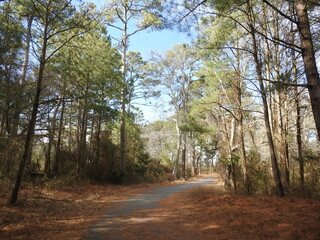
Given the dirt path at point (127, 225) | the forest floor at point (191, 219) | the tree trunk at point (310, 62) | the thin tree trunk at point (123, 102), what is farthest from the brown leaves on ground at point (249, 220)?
the thin tree trunk at point (123, 102)

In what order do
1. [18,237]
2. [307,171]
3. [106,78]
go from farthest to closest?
[106,78], [307,171], [18,237]

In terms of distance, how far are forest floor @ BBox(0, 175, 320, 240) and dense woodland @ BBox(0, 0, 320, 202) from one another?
4.25ft

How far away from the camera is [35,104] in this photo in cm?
699

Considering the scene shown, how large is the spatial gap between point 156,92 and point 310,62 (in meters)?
15.1

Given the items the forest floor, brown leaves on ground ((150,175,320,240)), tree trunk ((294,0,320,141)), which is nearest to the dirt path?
the forest floor

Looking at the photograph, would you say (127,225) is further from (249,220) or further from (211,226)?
(249,220)

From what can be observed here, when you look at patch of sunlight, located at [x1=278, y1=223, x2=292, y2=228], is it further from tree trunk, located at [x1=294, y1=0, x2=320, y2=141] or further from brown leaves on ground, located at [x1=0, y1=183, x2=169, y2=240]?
brown leaves on ground, located at [x1=0, y1=183, x2=169, y2=240]

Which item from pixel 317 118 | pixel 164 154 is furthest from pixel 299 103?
pixel 164 154

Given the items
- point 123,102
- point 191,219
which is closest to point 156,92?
point 123,102

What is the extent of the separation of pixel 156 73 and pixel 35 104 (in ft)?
49.4

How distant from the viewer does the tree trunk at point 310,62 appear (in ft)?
12.6

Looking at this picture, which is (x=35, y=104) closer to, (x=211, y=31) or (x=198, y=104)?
(x=211, y=31)

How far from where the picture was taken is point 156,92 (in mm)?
18672

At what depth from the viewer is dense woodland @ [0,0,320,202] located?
7137mm
